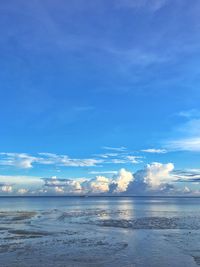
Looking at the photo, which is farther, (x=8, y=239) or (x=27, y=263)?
(x=8, y=239)

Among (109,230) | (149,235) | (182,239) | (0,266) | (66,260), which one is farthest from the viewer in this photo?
(109,230)

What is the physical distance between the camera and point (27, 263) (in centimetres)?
3047

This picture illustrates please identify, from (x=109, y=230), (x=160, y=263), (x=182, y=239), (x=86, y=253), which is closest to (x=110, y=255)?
(x=86, y=253)

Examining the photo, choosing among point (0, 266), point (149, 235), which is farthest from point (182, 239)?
point (0, 266)

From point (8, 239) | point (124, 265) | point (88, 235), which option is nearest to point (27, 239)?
point (8, 239)

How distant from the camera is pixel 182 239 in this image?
43.6 m

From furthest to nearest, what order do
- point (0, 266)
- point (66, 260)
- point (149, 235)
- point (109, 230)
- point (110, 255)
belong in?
point (109, 230), point (149, 235), point (110, 255), point (66, 260), point (0, 266)

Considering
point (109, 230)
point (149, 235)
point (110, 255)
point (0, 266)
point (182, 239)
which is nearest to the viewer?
point (0, 266)

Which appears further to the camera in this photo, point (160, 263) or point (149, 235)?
point (149, 235)

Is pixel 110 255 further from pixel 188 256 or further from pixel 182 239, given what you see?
pixel 182 239

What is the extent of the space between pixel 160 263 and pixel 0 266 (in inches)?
461

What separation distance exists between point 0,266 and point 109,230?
26.3 m

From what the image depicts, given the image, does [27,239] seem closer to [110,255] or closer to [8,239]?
[8,239]

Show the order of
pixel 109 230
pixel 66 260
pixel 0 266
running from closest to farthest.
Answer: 1. pixel 0 266
2. pixel 66 260
3. pixel 109 230
